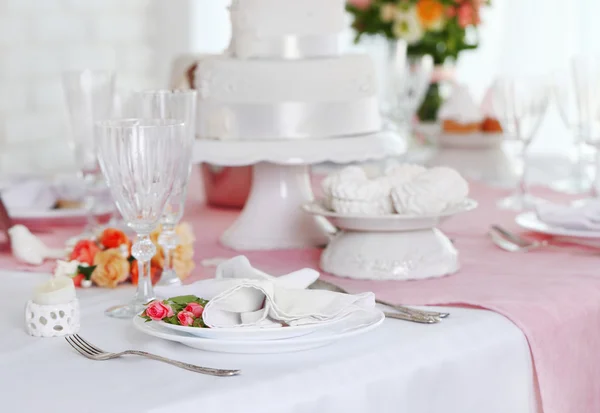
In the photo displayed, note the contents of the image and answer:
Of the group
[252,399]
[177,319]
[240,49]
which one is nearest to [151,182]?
[177,319]

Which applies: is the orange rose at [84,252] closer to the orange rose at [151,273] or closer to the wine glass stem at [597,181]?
the orange rose at [151,273]

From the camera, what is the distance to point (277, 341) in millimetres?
837

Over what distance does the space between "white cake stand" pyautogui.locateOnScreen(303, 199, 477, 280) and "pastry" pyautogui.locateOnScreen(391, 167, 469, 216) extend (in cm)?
1

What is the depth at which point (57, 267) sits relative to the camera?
1.16 metres

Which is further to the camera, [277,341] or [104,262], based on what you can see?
[104,262]

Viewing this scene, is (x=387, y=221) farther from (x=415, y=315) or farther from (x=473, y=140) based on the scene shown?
(x=473, y=140)

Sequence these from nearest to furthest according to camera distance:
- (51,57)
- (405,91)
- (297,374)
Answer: (297,374), (405,91), (51,57)

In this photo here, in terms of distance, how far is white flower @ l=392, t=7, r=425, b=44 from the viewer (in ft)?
7.55

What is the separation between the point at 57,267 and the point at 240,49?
46 centimetres

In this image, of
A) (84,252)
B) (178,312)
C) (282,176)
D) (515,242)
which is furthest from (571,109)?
(178,312)

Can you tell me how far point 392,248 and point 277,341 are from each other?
14.9 inches

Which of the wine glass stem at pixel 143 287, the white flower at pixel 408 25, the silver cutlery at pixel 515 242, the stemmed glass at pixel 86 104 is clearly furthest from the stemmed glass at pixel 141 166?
the white flower at pixel 408 25

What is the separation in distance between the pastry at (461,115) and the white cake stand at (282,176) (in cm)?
59

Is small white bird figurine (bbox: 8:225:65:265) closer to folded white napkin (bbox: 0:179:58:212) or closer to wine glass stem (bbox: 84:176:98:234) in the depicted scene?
wine glass stem (bbox: 84:176:98:234)
